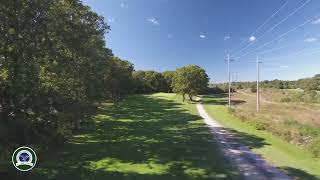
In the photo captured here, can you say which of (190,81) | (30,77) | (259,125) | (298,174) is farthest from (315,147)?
(190,81)

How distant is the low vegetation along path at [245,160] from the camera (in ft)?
69.1

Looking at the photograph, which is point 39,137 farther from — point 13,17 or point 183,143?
point 183,143

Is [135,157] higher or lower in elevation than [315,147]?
lower

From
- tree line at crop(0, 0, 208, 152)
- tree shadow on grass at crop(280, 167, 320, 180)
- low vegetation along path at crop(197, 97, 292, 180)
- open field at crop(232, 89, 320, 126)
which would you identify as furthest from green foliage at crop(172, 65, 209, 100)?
tree shadow on grass at crop(280, 167, 320, 180)

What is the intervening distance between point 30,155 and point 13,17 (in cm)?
764

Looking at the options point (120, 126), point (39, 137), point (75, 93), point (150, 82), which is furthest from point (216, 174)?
point (150, 82)

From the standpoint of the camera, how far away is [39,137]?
19.4m

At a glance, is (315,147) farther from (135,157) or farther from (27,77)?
(27,77)
